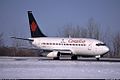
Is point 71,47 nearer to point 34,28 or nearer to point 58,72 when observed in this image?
point 34,28

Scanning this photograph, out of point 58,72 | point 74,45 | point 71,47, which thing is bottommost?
point 58,72

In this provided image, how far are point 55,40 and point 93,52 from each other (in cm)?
673

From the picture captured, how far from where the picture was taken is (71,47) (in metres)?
45.8

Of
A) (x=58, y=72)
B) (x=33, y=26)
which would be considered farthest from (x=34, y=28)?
(x=58, y=72)

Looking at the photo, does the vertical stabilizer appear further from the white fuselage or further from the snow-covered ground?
the snow-covered ground

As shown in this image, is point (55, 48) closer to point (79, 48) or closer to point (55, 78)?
point (79, 48)

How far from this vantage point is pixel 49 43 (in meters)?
47.2

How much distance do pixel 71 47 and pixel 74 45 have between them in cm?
58

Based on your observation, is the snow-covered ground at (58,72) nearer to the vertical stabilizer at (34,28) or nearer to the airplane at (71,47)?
the airplane at (71,47)

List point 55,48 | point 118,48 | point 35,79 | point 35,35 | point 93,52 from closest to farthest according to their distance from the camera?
point 35,79 < point 93,52 < point 55,48 < point 35,35 < point 118,48

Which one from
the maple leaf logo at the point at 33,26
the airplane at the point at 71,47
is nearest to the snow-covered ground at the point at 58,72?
the airplane at the point at 71,47

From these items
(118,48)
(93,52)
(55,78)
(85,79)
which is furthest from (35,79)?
(118,48)

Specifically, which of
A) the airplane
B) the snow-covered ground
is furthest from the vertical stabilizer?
the snow-covered ground

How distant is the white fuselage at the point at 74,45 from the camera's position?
142 ft
